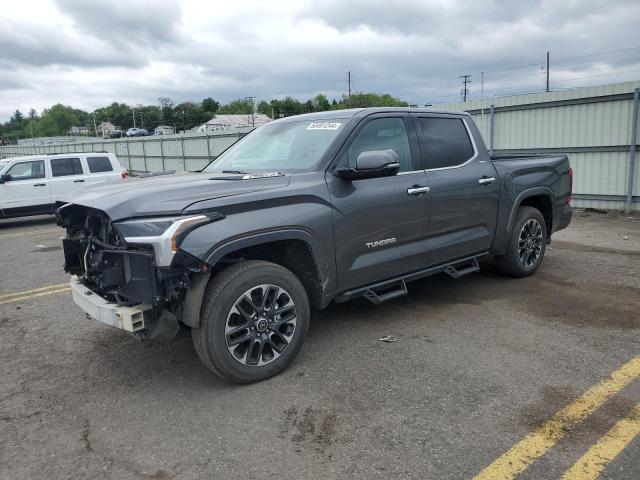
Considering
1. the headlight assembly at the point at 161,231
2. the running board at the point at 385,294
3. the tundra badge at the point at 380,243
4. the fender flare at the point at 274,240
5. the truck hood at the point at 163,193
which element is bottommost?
the running board at the point at 385,294

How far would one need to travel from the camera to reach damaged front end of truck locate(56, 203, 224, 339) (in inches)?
128

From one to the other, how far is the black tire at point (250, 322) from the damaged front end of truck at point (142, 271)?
0.15m

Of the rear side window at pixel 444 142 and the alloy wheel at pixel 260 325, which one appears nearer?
the alloy wheel at pixel 260 325

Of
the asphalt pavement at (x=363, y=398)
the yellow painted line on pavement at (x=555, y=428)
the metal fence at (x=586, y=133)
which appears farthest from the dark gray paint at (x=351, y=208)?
the metal fence at (x=586, y=133)

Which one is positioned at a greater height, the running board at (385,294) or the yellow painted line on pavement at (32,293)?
the running board at (385,294)

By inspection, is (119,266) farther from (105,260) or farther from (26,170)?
(26,170)

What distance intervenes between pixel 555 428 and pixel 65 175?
45.2 feet

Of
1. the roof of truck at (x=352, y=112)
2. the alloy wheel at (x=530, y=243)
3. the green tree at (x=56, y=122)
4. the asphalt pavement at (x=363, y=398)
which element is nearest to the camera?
the asphalt pavement at (x=363, y=398)

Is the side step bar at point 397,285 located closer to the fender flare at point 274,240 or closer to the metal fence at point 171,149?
the fender flare at point 274,240

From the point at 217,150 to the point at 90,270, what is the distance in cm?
1726

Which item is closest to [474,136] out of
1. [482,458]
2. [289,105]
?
[482,458]

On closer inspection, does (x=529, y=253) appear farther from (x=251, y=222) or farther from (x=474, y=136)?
(x=251, y=222)

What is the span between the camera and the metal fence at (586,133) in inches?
419

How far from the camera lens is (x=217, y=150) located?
67.3 ft
